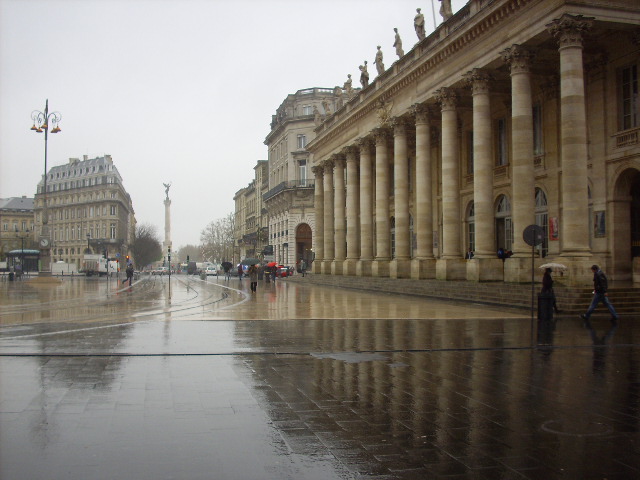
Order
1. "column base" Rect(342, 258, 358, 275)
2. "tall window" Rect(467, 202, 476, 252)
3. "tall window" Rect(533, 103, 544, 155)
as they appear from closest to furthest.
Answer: "tall window" Rect(533, 103, 544, 155) → "tall window" Rect(467, 202, 476, 252) → "column base" Rect(342, 258, 358, 275)

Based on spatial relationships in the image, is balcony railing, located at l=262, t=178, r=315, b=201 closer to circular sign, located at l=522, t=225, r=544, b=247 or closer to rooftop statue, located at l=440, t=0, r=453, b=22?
rooftop statue, located at l=440, t=0, r=453, b=22

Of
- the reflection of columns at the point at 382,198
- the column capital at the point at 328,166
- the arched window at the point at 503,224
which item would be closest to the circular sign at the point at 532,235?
the arched window at the point at 503,224

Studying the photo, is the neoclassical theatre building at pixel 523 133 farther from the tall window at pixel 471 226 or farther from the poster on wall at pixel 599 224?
the tall window at pixel 471 226

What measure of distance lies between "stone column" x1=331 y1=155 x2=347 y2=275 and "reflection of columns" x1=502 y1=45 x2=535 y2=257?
2493cm

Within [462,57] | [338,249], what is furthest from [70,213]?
[462,57]

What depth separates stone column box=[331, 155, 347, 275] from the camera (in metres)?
50.4

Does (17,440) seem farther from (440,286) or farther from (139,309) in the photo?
(440,286)

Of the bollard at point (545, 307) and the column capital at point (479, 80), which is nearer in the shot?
the bollard at point (545, 307)

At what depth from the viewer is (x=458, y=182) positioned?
3578 cm

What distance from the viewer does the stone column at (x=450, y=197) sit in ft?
106

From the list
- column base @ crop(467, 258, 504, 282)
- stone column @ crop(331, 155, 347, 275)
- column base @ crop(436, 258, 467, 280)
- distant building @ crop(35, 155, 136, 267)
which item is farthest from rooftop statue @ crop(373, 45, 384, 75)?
distant building @ crop(35, 155, 136, 267)

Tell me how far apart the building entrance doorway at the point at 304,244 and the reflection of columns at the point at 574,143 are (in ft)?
173

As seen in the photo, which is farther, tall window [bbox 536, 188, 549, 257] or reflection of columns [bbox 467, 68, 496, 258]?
tall window [bbox 536, 188, 549, 257]

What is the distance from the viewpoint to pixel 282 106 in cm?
8356
